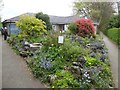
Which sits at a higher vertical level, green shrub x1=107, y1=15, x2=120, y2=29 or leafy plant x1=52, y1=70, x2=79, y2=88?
green shrub x1=107, y1=15, x2=120, y2=29

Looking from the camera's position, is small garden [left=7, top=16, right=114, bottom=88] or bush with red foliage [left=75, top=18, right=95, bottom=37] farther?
bush with red foliage [left=75, top=18, right=95, bottom=37]

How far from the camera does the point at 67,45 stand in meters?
13.1

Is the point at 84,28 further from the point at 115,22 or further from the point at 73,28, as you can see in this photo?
the point at 115,22

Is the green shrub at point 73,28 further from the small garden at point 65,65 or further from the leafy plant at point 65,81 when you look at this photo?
the leafy plant at point 65,81

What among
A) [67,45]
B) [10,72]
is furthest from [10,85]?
[67,45]

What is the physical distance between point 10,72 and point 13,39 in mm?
8036

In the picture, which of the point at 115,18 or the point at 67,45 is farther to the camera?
the point at 115,18

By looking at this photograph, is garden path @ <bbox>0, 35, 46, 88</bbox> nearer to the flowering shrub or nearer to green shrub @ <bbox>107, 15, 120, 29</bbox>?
the flowering shrub

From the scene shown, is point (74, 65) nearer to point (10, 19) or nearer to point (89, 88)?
point (89, 88)

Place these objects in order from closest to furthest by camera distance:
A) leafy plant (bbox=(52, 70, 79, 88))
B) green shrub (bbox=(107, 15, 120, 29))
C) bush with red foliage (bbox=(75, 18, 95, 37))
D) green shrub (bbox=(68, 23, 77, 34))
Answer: leafy plant (bbox=(52, 70, 79, 88))
bush with red foliage (bbox=(75, 18, 95, 37))
green shrub (bbox=(68, 23, 77, 34))
green shrub (bbox=(107, 15, 120, 29))

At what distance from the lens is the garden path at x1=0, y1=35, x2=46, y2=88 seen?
986 cm

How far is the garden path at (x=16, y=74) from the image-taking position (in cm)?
986

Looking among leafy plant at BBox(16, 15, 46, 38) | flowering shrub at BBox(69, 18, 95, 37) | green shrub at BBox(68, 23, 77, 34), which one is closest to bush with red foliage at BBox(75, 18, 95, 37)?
flowering shrub at BBox(69, 18, 95, 37)

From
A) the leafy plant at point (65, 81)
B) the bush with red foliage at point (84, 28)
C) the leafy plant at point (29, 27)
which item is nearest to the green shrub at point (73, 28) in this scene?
the bush with red foliage at point (84, 28)
